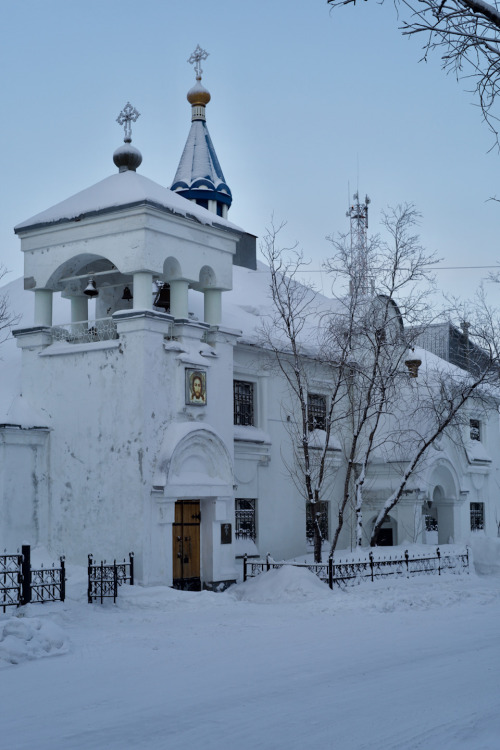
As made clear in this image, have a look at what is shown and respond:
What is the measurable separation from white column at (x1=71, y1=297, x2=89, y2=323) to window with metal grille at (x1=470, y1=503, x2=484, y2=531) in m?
14.1

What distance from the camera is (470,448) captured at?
29.2 metres

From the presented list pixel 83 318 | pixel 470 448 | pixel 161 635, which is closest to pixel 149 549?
pixel 161 635

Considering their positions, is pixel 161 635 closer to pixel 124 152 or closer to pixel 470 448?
pixel 124 152

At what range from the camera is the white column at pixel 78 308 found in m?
22.1

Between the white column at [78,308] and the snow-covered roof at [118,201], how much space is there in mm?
2122

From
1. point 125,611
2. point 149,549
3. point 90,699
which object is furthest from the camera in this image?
point 149,549

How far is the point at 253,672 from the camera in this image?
1083 cm

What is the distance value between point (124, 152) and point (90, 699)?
14.9 metres

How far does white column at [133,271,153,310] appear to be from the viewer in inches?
765

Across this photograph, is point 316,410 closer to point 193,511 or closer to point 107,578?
point 193,511

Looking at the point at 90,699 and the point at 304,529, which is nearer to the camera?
the point at 90,699

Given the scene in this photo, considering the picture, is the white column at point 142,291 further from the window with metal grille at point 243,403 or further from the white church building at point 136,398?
the window with metal grille at point 243,403

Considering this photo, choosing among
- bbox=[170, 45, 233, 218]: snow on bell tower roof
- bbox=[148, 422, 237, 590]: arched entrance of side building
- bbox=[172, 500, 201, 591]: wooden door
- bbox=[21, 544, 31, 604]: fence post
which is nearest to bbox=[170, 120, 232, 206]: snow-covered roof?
bbox=[170, 45, 233, 218]: snow on bell tower roof

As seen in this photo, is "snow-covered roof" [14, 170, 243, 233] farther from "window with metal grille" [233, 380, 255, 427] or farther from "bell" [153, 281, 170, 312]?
"window with metal grille" [233, 380, 255, 427]
